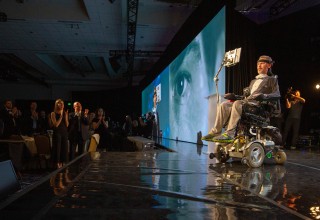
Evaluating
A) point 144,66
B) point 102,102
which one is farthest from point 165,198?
point 102,102

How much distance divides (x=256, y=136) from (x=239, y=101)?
413 millimetres

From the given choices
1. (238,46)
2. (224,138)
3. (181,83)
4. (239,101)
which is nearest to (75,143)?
(224,138)

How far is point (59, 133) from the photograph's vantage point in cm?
406

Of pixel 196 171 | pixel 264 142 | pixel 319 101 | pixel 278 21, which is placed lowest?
pixel 196 171

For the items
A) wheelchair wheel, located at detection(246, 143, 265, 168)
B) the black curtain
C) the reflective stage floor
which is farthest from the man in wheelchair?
the black curtain

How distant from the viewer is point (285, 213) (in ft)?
4.61

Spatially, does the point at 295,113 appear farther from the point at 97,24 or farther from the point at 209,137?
the point at 97,24

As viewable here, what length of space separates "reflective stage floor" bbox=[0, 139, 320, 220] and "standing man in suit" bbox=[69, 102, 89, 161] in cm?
228

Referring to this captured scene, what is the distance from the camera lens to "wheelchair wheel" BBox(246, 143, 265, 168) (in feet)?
9.83

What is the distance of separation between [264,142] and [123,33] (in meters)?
8.73

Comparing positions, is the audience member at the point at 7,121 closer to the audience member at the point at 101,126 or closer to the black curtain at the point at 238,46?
the audience member at the point at 101,126

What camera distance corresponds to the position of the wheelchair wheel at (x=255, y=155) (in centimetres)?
300

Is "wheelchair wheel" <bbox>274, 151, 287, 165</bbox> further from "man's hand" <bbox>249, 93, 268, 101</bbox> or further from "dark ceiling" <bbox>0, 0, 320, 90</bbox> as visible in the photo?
"dark ceiling" <bbox>0, 0, 320, 90</bbox>

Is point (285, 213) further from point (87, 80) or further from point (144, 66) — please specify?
point (87, 80)
